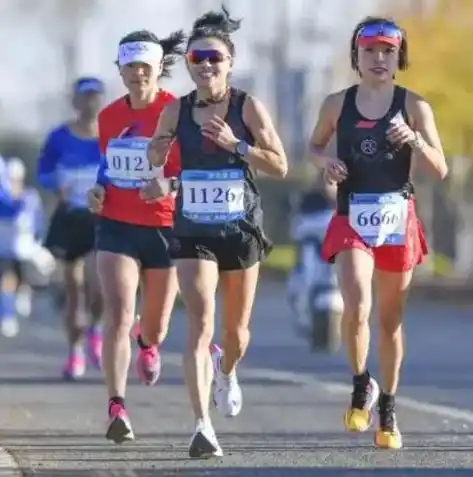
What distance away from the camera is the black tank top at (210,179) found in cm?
971

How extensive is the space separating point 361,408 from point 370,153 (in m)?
1.22

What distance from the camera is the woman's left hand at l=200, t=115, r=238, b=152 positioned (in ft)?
31.1

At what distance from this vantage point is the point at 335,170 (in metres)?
9.82

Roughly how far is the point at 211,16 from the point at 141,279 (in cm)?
158

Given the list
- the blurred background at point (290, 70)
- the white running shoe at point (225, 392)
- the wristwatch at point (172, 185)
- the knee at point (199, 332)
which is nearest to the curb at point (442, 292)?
the blurred background at point (290, 70)

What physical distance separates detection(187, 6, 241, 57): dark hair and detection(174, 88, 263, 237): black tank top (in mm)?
279

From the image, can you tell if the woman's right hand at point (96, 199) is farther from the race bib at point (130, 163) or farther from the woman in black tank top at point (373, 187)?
the woman in black tank top at point (373, 187)

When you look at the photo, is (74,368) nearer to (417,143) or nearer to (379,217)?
(379,217)

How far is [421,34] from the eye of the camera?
39000 mm

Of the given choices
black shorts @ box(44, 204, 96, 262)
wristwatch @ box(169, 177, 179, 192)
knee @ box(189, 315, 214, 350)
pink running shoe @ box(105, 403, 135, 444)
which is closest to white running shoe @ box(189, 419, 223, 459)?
knee @ box(189, 315, 214, 350)

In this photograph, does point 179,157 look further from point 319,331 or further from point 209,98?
point 319,331

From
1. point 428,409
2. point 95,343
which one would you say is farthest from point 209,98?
point 95,343

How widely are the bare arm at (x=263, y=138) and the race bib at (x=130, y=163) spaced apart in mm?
861

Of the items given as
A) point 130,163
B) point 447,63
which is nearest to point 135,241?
point 130,163
